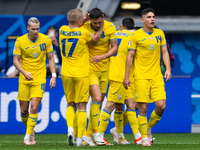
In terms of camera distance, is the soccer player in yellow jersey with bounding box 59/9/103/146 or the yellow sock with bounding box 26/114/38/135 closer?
the soccer player in yellow jersey with bounding box 59/9/103/146

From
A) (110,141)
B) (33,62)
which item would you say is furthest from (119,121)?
(33,62)

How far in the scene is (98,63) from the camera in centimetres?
1095

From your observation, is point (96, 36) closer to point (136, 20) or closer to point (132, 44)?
point (132, 44)

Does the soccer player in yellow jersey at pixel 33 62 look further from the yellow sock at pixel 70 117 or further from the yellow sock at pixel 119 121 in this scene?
the yellow sock at pixel 119 121

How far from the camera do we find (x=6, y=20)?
19.2 meters

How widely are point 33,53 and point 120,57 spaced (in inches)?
60.5

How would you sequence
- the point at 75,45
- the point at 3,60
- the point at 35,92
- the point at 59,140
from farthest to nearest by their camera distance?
1. the point at 3,60
2. the point at 59,140
3. the point at 35,92
4. the point at 75,45

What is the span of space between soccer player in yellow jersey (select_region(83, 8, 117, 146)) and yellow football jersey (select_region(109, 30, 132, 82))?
376 millimetres

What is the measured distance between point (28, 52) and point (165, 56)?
7.97 ft

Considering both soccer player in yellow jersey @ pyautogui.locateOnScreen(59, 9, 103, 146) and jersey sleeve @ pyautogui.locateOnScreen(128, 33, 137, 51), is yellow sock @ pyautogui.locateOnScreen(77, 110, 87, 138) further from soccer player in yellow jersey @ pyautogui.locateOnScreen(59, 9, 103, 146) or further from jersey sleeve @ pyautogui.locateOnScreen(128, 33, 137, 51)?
jersey sleeve @ pyautogui.locateOnScreen(128, 33, 137, 51)

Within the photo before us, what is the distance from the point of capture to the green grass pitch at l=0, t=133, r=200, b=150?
10.2m

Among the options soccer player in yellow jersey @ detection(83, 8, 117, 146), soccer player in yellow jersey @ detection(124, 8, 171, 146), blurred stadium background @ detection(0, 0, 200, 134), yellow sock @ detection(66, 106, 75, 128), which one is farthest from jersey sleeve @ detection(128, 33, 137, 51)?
blurred stadium background @ detection(0, 0, 200, 134)

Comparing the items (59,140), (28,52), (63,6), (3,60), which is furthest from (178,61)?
(28,52)

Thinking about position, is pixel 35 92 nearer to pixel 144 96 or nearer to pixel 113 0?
pixel 144 96
